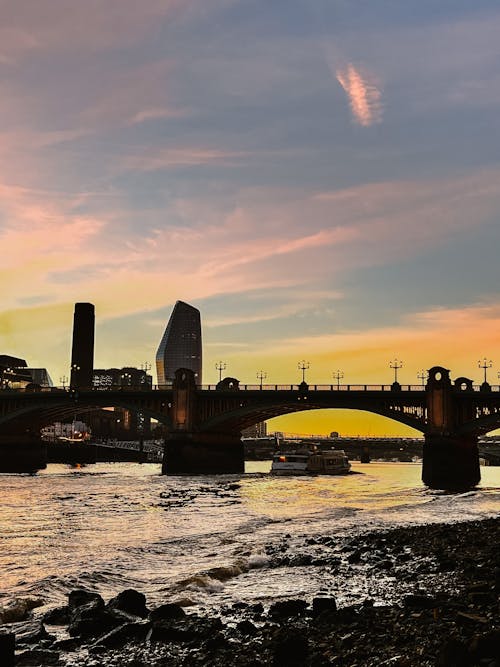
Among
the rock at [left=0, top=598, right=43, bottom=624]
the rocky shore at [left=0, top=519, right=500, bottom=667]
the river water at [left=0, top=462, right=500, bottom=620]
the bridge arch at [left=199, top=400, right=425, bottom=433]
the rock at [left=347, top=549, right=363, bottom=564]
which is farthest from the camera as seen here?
the bridge arch at [left=199, top=400, right=425, bottom=433]

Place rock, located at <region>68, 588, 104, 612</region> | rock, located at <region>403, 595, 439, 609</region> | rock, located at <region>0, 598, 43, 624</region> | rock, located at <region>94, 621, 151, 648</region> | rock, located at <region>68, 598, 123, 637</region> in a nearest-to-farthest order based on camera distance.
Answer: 1. rock, located at <region>94, 621, 151, 648</region>
2. rock, located at <region>403, 595, 439, 609</region>
3. rock, located at <region>68, 598, 123, 637</region>
4. rock, located at <region>68, 588, 104, 612</region>
5. rock, located at <region>0, 598, 43, 624</region>

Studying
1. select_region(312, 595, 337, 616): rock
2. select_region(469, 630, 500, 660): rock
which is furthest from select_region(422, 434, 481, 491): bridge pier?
select_region(469, 630, 500, 660): rock

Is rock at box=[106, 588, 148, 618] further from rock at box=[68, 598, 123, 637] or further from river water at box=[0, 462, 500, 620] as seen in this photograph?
river water at box=[0, 462, 500, 620]

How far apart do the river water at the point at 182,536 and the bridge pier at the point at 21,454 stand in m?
59.7

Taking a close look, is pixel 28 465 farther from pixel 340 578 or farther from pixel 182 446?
pixel 340 578

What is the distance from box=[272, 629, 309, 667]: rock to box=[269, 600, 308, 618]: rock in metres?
3.23

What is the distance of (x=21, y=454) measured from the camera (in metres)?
128

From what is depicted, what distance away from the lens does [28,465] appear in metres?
128

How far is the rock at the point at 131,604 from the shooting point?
15446 mm

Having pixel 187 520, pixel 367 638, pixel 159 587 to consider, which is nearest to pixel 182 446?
Result: pixel 187 520

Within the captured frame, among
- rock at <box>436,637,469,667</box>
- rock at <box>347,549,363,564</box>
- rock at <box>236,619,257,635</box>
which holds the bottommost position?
rock at <box>347,549,363,564</box>

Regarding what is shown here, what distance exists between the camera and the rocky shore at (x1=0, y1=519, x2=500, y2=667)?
10.8 metres

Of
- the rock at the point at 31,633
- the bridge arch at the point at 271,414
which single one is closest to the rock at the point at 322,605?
the rock at the point at 31,633

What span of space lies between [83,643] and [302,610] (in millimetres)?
4500
